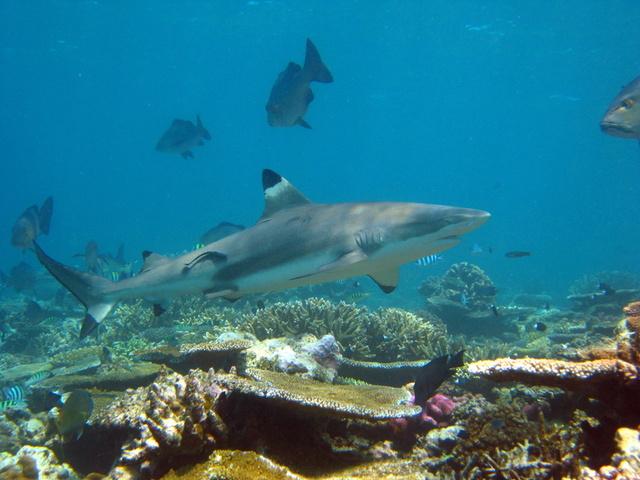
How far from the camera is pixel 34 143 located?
465 feet

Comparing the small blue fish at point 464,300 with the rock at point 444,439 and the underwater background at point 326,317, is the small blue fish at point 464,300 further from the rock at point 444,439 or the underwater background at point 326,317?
the rock at point 444,439

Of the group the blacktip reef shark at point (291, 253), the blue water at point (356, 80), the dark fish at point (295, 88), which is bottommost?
the blacktip reef shark at point (291, 253)

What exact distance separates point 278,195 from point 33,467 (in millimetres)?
4383

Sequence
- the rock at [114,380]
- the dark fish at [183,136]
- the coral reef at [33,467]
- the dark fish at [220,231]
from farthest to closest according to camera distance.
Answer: the dark fish at [183,136], the dark fish at [220,231], the rock at [114,380], the coral reef at [33,467]

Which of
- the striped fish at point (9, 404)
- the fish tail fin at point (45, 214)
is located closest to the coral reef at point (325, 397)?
the striped fish at point (9, 404)

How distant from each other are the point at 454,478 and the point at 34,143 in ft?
561

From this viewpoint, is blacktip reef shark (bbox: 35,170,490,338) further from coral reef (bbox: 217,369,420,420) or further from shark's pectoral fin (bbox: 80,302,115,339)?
coral reef (bbox: 217,369,420,420)

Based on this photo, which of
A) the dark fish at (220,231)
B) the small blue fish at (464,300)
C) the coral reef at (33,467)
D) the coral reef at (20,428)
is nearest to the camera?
the coral reef at (33,467)

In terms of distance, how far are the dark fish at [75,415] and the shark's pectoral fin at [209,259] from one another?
2001 mm

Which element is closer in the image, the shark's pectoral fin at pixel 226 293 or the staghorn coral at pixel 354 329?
the shark's pectoral fin at pixel 226 293

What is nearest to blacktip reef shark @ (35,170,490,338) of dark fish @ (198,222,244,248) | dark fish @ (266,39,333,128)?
dark fish @ (266,39,333,128)

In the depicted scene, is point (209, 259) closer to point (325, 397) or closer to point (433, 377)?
point (325, 397)

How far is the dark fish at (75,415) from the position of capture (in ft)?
15.8

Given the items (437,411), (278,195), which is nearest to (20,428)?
(278,195)
